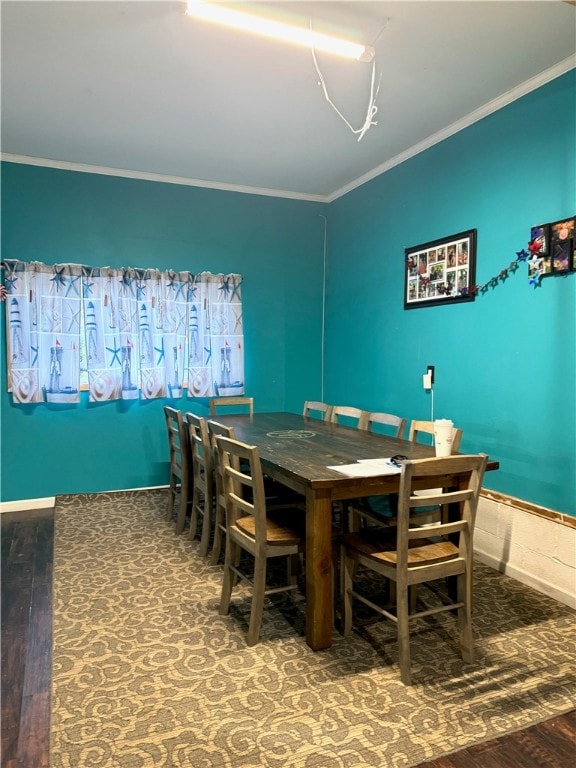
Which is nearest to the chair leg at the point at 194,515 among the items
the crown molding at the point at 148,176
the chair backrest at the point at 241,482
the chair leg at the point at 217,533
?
the chair leg at the point at 217,533

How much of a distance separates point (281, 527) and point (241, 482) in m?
0.33

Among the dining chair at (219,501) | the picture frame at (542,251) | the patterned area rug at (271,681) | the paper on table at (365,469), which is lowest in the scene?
the patterned area rug at (271,681)

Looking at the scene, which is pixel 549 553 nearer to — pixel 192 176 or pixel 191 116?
pixel 191 116

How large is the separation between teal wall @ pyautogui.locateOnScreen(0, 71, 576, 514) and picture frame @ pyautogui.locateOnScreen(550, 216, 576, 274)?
0.07 m

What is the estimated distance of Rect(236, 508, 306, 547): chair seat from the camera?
235 cm

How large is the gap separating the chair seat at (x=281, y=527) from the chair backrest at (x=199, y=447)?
488mm

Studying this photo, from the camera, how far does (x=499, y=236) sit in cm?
315

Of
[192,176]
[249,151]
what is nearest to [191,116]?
[249,151]

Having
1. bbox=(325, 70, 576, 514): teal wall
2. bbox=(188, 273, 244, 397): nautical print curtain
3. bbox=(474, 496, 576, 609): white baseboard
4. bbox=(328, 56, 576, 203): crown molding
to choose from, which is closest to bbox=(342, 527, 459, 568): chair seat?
bbox=(474, 496, 576, 609): white baseboard

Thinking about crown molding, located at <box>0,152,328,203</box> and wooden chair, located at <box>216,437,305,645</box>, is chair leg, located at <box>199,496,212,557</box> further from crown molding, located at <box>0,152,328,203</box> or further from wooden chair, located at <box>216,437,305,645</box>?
crown molding, located at <box>0,152,328,203</box>

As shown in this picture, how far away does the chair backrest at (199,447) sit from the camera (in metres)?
3.07

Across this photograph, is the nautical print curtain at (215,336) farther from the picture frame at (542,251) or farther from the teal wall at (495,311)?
the picture frame at (542,251)

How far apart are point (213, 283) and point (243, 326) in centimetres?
48

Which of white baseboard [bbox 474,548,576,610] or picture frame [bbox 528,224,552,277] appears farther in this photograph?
picture frame [bbox 528,224,552,277]
